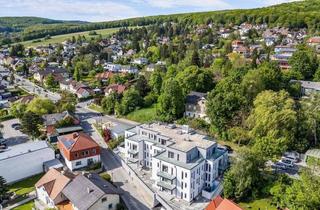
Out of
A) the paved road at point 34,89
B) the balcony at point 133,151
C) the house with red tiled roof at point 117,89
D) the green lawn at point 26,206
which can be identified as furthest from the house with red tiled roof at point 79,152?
the paved road at point 34,89

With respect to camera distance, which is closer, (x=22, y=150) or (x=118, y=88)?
(x=22, y=150)

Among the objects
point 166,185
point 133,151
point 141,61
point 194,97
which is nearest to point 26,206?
point 133,151

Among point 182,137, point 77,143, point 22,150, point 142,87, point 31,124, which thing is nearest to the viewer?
point 182,137

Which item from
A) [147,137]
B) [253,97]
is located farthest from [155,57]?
[147,137]

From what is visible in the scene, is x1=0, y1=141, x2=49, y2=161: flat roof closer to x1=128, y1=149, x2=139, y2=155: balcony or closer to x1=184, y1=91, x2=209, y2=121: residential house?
x1=128, y1=149, x2=139, y2=155: balcony

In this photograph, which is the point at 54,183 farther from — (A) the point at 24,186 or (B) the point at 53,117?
(B) the point at 53,117

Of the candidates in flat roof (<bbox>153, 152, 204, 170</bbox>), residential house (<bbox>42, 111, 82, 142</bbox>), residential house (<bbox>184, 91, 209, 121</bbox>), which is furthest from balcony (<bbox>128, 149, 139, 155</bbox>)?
residential house (<bbox>184, 91, 209, 121</bbox>)

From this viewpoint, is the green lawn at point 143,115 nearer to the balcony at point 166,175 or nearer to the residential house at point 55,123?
the residential house at point 55,123
